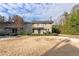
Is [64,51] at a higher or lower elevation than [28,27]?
lower

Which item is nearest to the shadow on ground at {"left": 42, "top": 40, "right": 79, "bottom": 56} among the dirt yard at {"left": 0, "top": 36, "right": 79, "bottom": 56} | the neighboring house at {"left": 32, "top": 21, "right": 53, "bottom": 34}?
the dirt yard at {"left": 0, "top": 36, "right": 79, "bottom": 56}

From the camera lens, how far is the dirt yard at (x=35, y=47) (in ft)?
15.9

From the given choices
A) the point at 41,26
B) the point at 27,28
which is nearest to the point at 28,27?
the point at 27,28

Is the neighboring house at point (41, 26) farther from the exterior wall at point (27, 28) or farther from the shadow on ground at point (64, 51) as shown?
the shadow on ground at point (64, 51)

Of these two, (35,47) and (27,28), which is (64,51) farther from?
(27,28)

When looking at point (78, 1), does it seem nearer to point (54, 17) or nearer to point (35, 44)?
A: point (54, 17)

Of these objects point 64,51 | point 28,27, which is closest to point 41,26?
point 28,27

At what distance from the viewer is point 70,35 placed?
15.9 feet

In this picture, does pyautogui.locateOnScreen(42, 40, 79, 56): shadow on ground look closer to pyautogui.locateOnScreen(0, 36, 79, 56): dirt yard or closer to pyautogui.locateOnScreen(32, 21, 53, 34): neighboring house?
pyautogui.locateOnScreen(0, 36, 79, 56): dirt yard

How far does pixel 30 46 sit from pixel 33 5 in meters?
0.38

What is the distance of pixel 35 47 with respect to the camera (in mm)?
4848

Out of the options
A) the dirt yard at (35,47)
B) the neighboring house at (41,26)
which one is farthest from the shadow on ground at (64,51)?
the neighboring house at (41,26)

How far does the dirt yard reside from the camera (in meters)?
4.84

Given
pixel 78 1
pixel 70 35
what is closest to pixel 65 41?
pixel 70 35
